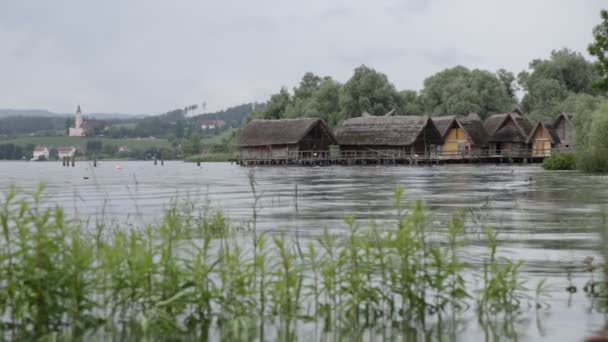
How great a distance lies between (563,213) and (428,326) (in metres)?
14.4

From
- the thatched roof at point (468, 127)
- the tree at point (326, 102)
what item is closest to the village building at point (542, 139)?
the thatched roof at point (468, 127)

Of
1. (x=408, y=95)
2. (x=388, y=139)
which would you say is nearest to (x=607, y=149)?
(x=388, y=139)

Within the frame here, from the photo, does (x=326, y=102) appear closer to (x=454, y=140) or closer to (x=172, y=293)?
(x=454, y=140)

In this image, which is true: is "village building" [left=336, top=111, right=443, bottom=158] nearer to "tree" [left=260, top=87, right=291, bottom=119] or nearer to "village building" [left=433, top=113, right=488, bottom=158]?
"village building" [left=433, top=113, right=488, bottom=158]

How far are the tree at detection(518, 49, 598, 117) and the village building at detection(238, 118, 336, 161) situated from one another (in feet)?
132

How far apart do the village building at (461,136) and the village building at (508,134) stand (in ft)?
4.79

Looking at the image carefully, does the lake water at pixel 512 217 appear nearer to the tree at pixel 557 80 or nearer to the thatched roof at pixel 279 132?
the thatched roof at pixel 279 132

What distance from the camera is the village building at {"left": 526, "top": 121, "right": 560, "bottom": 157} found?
101 m

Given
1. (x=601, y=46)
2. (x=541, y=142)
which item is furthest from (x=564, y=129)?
(x=601, y=46)

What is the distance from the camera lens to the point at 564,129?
101 metres

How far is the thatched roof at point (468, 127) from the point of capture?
102812 millimetres

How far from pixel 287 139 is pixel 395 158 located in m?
12.8

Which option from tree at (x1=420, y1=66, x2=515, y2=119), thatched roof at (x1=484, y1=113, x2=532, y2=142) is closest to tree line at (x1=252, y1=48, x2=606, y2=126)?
tree at (x1=420, y1=66, x2=515, y2=119)

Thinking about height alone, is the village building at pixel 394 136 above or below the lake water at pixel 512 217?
above
